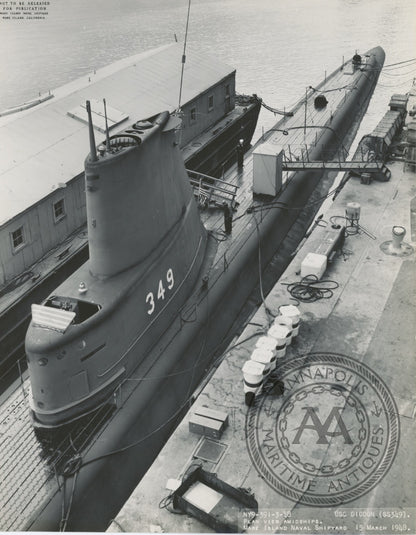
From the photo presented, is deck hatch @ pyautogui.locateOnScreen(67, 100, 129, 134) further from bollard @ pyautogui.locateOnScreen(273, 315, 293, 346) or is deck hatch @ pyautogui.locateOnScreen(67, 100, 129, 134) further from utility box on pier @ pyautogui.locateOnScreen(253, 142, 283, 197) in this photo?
bollard @ pyautogui.locateOnScreen(273, 315, 293, 346)

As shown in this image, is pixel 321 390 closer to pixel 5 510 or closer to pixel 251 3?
pixel 5 510

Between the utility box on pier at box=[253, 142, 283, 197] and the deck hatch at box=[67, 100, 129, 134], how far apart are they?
6.56m

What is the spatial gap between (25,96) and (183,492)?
1544 inches

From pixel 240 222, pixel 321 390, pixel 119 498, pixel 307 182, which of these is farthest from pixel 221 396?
pixel 307 182

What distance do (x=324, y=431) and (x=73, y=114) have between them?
18.6m

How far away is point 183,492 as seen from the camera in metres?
12.5

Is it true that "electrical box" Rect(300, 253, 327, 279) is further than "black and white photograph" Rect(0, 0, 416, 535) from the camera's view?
Yes

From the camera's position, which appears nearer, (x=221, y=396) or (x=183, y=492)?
(x=183, y=492)

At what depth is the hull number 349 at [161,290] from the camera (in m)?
16.8

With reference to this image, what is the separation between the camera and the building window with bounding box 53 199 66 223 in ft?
76.9

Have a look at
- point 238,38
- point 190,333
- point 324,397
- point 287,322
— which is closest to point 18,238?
point 190,333

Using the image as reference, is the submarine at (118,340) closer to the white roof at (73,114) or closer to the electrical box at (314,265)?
the electrical box at (314,265)

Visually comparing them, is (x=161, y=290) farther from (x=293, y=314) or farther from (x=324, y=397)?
(x=324, y=397)

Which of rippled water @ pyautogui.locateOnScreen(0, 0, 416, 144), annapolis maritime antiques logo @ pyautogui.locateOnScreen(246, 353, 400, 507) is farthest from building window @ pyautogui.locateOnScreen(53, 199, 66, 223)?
rippled water @ pyautogui.locateOnScreen(0, 0, 416, 144)
